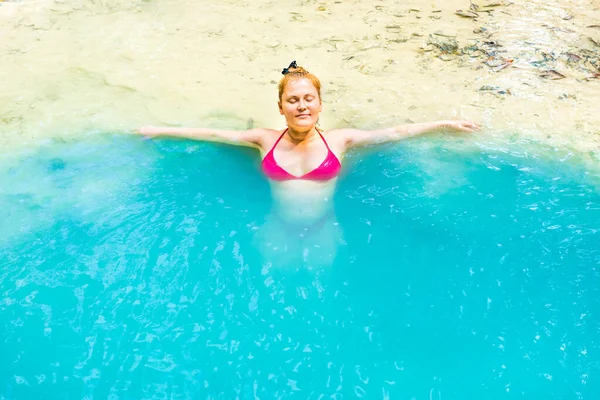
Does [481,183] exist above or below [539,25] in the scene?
below

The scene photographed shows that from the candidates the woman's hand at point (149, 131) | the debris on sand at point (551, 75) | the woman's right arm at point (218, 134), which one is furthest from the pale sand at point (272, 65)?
the woman's right arm at point (218, 134)

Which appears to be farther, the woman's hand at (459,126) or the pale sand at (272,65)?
the pale sand at (272,65)

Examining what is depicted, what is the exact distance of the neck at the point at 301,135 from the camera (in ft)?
14.0

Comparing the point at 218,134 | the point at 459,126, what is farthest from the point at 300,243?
the point at 459,126

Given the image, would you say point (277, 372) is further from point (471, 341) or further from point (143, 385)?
point (471, 341)

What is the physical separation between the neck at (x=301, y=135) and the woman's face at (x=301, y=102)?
0.38ft

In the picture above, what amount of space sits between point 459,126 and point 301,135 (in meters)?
1.32

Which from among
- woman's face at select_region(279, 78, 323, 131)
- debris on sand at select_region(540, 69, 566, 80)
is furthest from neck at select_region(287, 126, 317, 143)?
debris on sand at select_region(540, 69, 566, 80)

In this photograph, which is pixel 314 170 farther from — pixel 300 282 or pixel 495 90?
pixel 495 90

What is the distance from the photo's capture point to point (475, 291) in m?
3.63

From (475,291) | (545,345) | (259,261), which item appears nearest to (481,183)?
(475,291)

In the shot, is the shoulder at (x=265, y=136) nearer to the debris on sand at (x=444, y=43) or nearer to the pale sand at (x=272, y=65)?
the pale sand at (x=272, y=65)

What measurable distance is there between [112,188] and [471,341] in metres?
2.77

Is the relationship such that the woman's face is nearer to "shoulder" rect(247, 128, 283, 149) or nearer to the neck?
the neck
